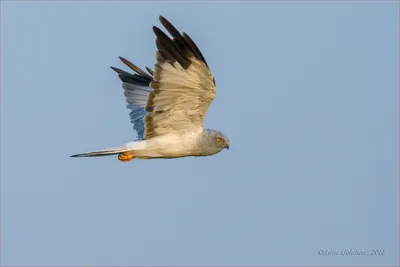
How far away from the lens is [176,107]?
1903 cm

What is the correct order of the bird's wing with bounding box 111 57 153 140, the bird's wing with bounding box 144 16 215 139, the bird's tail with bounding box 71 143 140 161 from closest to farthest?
the bird's wing with bounding box 144 16 215 139, the bird's tail with bounding box 71 143 140 161, the bird's wing with bounding box 111 57 153 140

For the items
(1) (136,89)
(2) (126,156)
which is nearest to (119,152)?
(2) (126,156)

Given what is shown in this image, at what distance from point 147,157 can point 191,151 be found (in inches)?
34.7

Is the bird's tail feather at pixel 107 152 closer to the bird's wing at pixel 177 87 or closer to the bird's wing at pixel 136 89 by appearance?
the bird's wing at pixel 177 87

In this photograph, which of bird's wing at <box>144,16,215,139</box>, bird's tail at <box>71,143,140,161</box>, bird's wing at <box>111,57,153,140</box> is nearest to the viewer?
bird's wing at <box>144,16,215,139</box>

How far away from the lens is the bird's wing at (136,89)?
21873 millimetres

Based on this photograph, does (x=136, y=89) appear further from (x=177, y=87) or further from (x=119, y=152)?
(x=177, y=87)

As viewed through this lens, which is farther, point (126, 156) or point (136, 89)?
point (136, 89)

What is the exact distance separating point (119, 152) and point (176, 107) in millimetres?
1483

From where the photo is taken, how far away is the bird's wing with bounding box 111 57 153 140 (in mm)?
21873

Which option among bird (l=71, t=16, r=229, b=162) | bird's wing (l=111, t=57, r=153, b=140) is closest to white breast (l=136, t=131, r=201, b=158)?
bird (l=71, t=16, r=229, b=162)

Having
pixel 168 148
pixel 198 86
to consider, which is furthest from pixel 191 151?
pixel 198 86

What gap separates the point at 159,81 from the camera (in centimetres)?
1839

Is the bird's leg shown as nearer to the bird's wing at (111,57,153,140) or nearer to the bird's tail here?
the bird's tail
